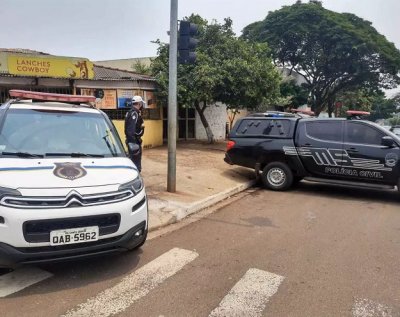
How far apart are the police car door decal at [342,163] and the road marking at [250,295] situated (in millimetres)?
5238

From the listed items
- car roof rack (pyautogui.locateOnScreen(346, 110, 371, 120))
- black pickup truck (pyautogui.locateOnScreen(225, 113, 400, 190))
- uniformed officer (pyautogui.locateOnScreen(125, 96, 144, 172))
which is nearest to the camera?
uniformed officer (pyautogui.locateOnScreen(125, 96, 144, 172))

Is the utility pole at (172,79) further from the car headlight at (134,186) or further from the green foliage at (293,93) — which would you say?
the green foliage at (293,93)

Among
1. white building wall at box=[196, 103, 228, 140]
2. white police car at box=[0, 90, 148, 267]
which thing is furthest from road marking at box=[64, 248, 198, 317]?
white building wall at box=[196, 103, 228, 140]

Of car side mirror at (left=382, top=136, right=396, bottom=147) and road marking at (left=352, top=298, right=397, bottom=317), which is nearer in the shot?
road marking at (left=352, top=298, right=397, bottom=317)

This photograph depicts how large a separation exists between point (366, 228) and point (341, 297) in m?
2.82

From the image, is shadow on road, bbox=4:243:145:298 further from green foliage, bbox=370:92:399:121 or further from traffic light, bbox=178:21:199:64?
green foliage, bbox=370:92:399:121

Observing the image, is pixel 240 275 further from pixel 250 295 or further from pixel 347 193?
pixel 347 193

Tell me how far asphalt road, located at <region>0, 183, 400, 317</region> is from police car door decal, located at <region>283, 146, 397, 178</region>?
2.03 meters

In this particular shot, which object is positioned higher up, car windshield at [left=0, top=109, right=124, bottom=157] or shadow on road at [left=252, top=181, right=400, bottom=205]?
car windshield at [left=0, top=109, right=124, bottom=157]

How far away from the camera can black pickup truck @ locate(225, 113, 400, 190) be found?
8.64m

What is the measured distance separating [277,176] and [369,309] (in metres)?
6.02

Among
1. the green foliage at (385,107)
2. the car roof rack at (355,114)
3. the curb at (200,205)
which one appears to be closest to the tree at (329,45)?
the car roof rack at (355,114)

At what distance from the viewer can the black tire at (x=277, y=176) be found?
9445mm

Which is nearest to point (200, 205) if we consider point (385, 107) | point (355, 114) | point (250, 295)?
point (250, 295)
